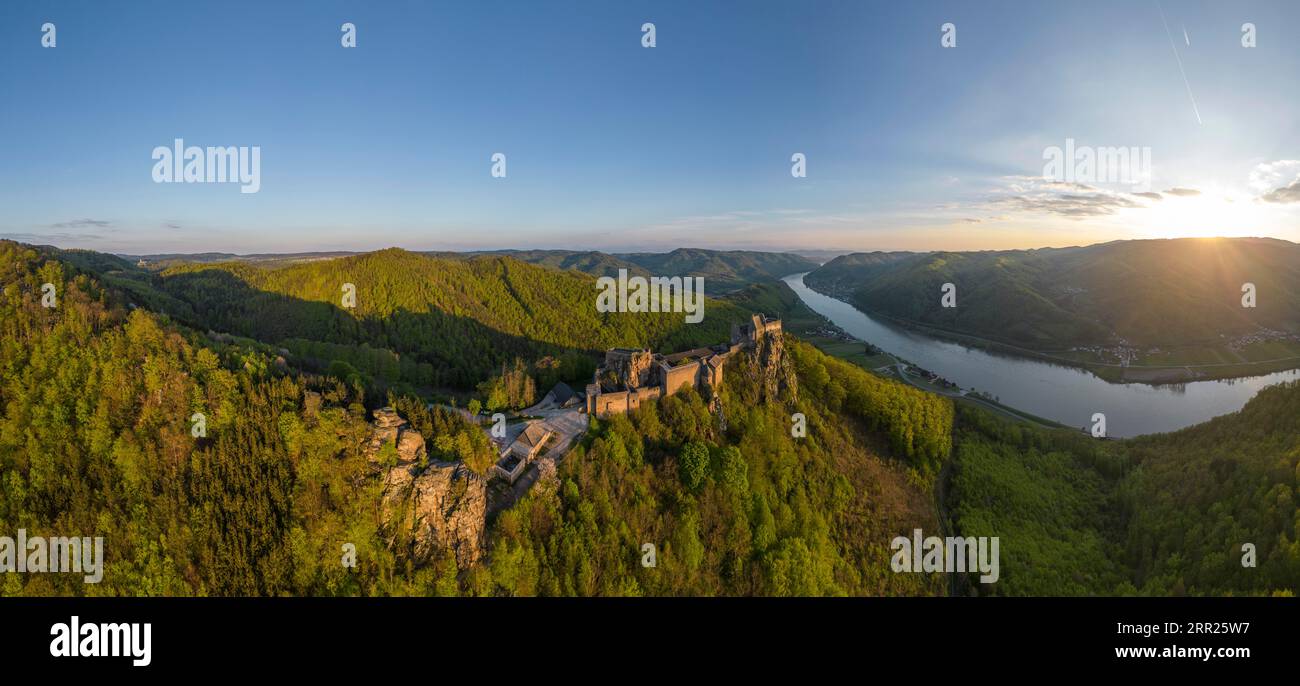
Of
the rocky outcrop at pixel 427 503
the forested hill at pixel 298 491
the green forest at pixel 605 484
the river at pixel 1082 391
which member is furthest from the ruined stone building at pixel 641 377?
the river at pixel 1082 391

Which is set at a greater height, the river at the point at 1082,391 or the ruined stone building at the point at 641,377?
the ruined stone building at the point at 641,377

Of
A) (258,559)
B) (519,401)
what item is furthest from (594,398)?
(258,559)

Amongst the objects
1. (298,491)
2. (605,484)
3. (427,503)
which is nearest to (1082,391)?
(605,484)

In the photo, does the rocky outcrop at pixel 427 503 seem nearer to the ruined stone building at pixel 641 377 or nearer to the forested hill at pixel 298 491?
the forested hill at pixel 298 491

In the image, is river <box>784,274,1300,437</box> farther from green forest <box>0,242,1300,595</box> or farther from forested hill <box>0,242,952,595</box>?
forested hill <box>0,242,952,595</box>

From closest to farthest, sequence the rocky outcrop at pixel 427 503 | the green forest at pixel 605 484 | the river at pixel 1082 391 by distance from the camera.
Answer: the rocky outcrop at pixel 427 503
the green forest at pixel 605 484
the river at pixel 1082 391

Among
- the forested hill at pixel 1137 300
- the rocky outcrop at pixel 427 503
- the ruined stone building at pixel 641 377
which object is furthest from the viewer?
the forested hill at pixel 1137 300

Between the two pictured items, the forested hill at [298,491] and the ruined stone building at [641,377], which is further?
the ruined stone building at [641,377]

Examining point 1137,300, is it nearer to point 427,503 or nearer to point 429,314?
point 429,314

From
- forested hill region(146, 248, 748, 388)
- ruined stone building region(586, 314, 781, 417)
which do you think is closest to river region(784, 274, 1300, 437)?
forested hill region(146, 248, 748, 388)
